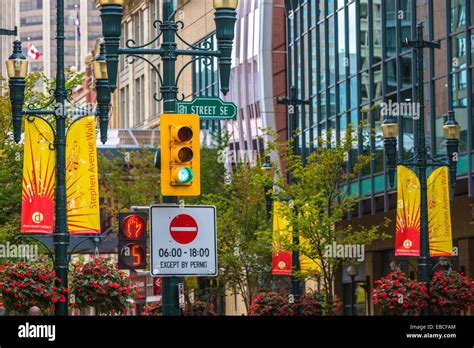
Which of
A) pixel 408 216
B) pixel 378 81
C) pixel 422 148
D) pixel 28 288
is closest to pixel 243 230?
pixel 378 81

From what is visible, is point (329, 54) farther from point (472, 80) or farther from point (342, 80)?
point (472, 80)

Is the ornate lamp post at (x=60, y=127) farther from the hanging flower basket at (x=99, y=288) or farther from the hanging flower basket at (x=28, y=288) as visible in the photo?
the hanging flower basket at (x=99, y=288)

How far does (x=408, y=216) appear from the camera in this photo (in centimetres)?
3441

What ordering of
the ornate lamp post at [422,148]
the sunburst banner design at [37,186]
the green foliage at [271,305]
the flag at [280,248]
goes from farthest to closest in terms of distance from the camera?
the flag at [280,248]
the green foliage at [271,305]
the ornate lamp post at [422,148]
the sunburst banner design at [37,186]

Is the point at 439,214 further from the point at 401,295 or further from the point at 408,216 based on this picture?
the point at 401,295

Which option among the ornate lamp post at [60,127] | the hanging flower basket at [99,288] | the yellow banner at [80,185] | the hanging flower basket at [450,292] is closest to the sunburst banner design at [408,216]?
the hanging flower basket at [450,292]

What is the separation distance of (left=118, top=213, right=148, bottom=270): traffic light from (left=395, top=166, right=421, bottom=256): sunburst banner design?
634 inches

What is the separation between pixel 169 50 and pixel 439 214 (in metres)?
18.2

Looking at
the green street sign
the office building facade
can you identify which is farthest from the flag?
the green street sign

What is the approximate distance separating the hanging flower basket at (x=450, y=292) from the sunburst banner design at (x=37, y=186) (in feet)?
34.6

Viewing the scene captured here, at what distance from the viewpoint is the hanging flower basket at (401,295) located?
3244 cm

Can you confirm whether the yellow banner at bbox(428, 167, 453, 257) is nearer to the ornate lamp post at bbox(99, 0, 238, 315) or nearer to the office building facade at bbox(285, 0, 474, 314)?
the office building facade at bbox(285, 0, 474, 314)

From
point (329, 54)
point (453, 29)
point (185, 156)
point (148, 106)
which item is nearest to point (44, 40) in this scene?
point (148, 106)

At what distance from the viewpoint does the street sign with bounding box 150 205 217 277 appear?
1728cm
